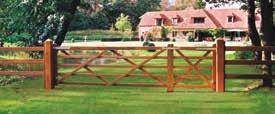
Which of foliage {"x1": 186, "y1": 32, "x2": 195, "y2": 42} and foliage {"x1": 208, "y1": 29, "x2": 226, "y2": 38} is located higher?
foliage {"x1": 208, "y1": 29, "x2": 226, "y2": 38}

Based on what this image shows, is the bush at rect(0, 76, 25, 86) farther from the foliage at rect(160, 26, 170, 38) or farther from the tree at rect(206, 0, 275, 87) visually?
the foliage at rect(160, 26, 170, 38)

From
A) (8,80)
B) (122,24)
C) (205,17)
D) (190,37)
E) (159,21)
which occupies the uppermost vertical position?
(205,17)

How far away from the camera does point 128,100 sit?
13609 millimetres

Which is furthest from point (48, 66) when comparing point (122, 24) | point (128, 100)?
point (122, 24)

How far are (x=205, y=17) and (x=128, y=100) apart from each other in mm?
72197

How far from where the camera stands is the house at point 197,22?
268 feet

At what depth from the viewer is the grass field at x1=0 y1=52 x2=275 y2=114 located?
12.0 m

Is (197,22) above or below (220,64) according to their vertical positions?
above

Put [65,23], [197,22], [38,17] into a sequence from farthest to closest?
[197,22] → [65,23] → [38,17]

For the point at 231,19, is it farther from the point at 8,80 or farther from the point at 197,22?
the point at 8,80

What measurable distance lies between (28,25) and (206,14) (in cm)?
6323

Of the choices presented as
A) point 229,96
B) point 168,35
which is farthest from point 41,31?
point 168,35

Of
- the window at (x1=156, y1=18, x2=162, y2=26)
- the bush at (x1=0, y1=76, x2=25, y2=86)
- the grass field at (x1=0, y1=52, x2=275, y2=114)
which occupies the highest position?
the window at (x1=156, y1=18, x2=162, y2=26)

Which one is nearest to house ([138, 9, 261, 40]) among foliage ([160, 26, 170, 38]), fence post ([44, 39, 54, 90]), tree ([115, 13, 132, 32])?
foliage ([160, 26, 170, 38])
